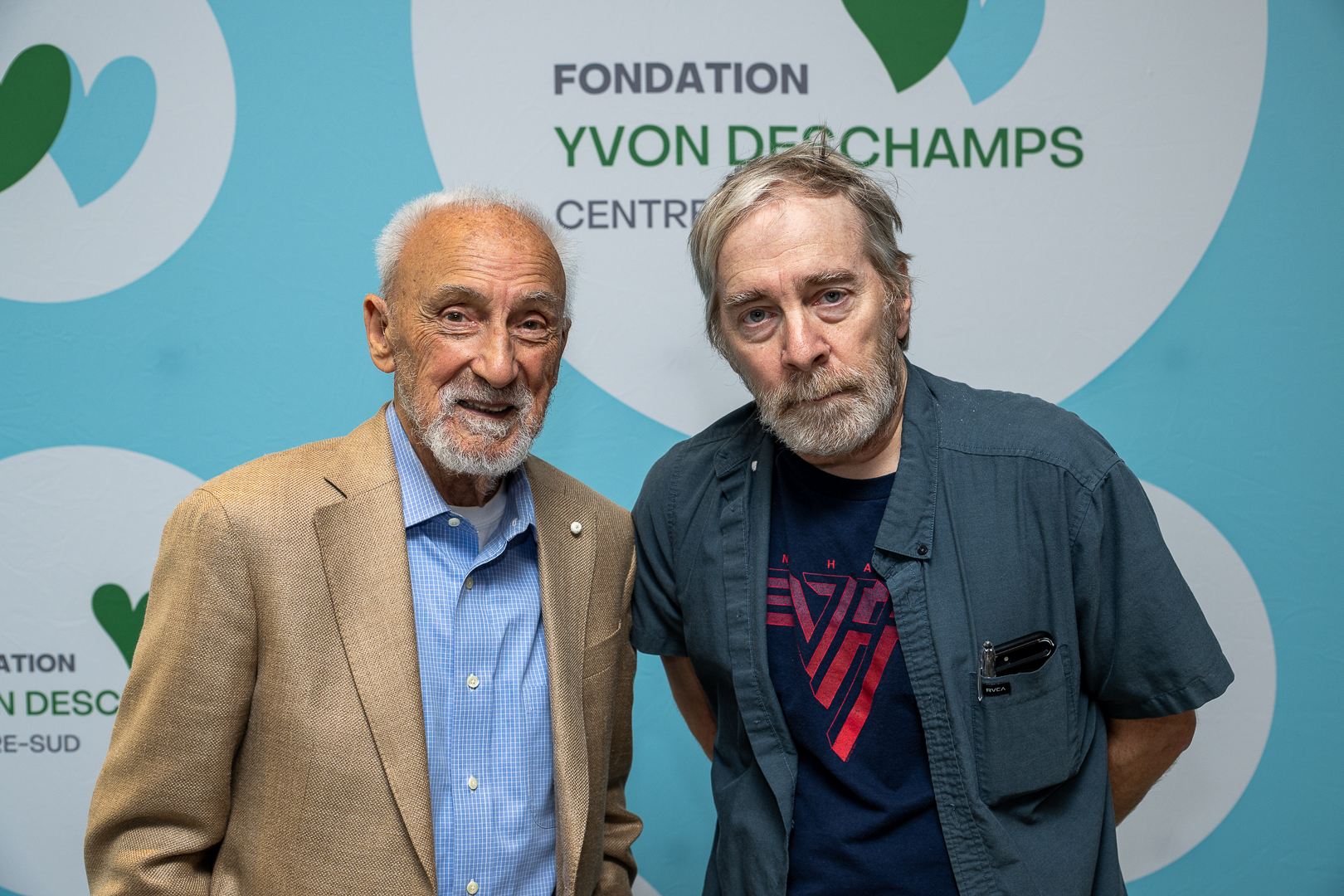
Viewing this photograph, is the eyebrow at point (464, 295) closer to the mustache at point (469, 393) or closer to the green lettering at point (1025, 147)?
the mustache at point (469, 393)

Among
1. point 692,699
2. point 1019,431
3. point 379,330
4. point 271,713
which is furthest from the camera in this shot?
point 692,699

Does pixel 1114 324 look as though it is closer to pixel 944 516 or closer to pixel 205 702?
pixel 944 516

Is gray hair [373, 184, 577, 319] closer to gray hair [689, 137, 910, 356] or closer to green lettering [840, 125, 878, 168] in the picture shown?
gray hair [689, 137, 910, 356]

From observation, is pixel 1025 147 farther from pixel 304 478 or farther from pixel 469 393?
pixel 304 478

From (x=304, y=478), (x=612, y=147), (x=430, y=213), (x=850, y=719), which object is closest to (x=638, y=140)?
(x=612, y=147)

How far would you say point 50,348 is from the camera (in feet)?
6.18

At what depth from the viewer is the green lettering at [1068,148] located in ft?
6.14

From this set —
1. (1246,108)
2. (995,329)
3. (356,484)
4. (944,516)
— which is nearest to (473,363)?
(356,484)

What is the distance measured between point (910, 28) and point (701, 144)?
512 mm

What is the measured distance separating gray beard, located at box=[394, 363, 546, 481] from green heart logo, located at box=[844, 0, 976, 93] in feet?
3.87

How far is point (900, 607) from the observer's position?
3.93 ft

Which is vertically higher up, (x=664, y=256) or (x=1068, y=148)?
(x=1068, y=148)

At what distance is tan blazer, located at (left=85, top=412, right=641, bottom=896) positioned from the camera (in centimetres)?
112

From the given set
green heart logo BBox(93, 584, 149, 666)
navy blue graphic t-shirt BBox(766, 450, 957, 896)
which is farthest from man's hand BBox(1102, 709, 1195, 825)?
green heart logo BBox(93, 584, 149, 666)
